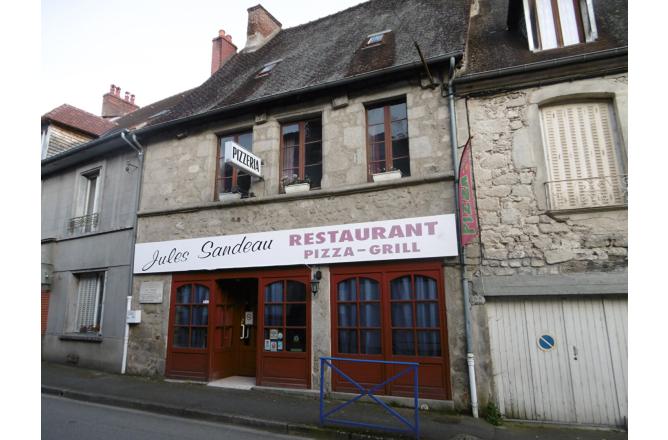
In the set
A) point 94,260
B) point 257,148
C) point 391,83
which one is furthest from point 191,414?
point 391,83

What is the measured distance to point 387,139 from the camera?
7.83m

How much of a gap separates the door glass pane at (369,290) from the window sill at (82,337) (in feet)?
21.4

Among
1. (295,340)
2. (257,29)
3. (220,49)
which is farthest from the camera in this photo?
(220,49)

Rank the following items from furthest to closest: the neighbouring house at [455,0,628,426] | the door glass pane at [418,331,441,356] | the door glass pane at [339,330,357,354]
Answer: the door glass pane at [339,330,357,354], the door glass pane at [418,331,441,356], the neighbouring house at [455,0,628,426]

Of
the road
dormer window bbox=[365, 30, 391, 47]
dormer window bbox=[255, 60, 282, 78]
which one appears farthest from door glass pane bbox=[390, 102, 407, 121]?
the road

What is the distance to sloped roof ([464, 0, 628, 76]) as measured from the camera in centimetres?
712

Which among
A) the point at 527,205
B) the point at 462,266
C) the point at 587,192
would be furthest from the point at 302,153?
the point at 587,192

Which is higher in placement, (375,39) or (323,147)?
(375,39)

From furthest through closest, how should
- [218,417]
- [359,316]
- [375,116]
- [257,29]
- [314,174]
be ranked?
[257,29] → [314,174] → [375,116] → [359,316] → [218,417]

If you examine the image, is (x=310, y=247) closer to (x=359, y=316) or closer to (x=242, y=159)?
(x=359, y=316)

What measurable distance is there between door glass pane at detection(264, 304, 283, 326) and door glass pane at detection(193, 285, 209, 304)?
4.91ft

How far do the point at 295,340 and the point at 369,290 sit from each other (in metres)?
1.71

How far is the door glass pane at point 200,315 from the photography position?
28.3ft

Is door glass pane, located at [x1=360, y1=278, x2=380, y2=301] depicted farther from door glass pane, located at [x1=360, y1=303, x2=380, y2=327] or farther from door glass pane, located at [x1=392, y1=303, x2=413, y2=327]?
door glass pane, located at [x1=392, y1=303, x2=413, y2=327]
